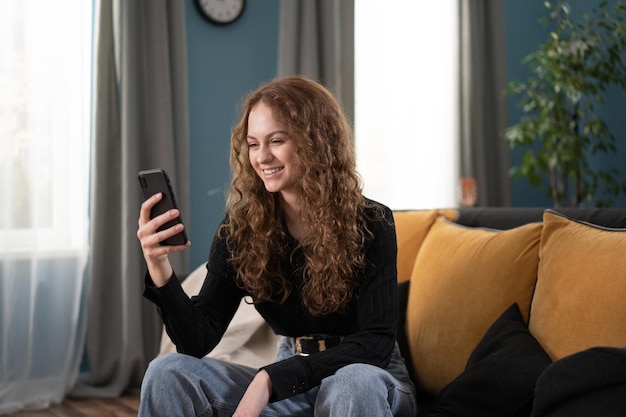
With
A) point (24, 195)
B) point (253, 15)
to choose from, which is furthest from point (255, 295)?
point (253, 15)

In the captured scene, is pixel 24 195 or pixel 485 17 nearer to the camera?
pixel 24 195

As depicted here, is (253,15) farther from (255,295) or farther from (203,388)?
(203,388)

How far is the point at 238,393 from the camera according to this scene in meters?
1.82

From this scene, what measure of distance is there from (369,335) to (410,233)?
0.93m

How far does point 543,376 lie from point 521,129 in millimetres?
3266

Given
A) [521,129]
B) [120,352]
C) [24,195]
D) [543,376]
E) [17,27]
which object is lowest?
[120,352]

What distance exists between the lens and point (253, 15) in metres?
4.49

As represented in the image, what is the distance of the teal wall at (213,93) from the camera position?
4.34m

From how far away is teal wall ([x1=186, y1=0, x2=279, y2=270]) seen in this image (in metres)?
4.34

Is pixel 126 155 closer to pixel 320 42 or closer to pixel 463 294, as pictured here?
pixel 320 42

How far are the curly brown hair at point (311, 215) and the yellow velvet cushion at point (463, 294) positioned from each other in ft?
1.32

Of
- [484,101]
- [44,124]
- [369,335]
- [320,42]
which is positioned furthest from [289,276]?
[484,101]

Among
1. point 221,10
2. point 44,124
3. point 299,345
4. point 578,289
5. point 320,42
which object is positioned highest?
point 221,10

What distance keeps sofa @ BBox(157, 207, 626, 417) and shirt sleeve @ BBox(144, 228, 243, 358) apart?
1.75 ft
